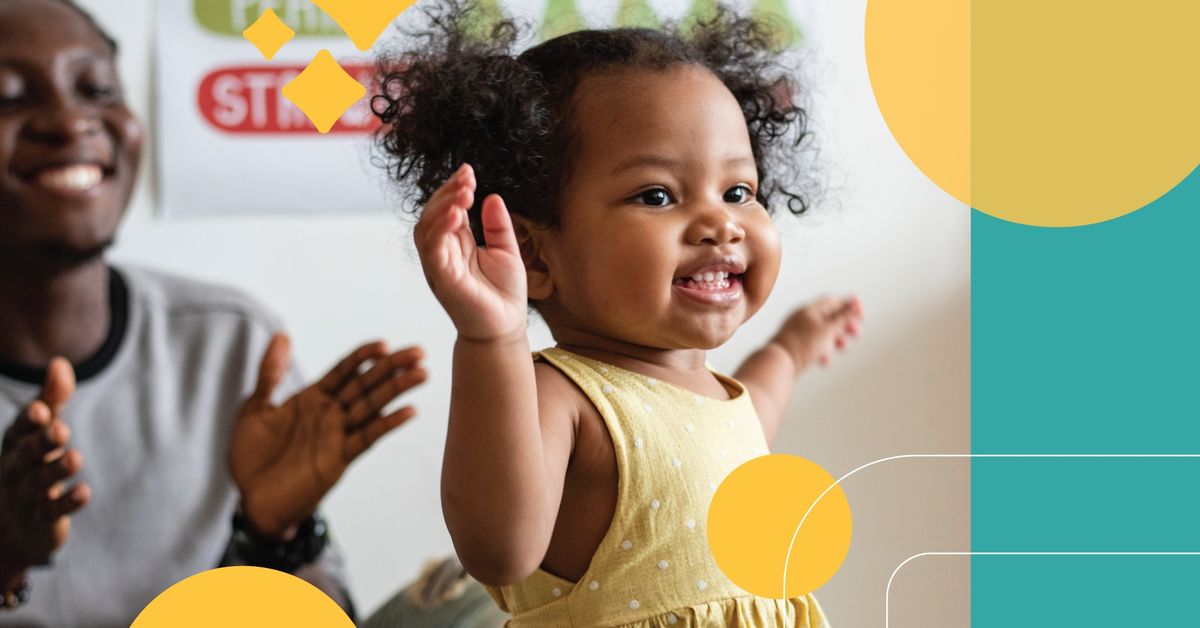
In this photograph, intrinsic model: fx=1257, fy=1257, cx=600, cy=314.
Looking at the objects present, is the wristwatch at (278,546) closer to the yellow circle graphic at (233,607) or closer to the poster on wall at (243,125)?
the yellow circle graphic at (233,607)

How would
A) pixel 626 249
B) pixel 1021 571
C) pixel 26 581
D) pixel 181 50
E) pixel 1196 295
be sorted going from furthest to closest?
pixel 181 50
pixel 26 581
pixel 1196 295
pixel 1021 571
pixel 626 249

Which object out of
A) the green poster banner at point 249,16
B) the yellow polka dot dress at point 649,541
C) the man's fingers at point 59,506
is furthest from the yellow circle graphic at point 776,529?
the green poster banner at point 249,16

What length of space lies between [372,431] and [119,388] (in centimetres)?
37

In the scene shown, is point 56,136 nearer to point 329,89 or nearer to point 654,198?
point 329,89

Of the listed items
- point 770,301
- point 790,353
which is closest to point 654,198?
point 790,353

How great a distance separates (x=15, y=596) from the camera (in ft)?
3.16

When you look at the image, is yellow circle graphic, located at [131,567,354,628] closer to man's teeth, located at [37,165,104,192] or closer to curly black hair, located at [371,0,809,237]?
curly black hair, located at [371,0,809,237]

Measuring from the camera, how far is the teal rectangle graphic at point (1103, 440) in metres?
0.62

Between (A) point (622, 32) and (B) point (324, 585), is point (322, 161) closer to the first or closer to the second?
(B) point (324, 585)

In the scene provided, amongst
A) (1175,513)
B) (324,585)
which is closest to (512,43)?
(1175,513)

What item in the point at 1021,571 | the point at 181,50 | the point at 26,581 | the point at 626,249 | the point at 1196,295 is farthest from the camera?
the point at 181,50

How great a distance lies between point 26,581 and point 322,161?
55cm

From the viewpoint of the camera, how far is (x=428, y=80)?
1.97 feet

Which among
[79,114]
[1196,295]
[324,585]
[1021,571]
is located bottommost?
[324,585]
